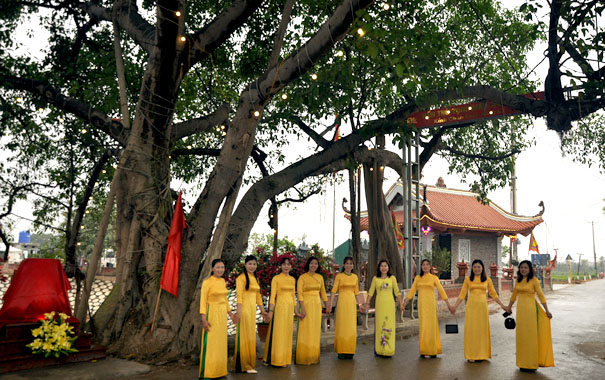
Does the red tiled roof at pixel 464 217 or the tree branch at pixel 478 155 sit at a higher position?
the tree branch at pixel 478 155

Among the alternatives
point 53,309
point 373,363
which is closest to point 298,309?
point 373,363

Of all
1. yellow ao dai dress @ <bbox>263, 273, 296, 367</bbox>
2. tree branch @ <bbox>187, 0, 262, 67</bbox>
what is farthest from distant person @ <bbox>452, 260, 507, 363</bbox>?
tree branch @ <bbox>187, 0, 262, 67</bbox>

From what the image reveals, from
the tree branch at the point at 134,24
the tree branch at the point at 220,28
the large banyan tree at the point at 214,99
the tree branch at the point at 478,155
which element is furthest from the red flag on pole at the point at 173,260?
the tree branch at the point at 478,155

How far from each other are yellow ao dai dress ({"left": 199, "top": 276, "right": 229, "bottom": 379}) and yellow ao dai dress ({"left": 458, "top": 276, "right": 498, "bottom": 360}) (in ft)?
11.8

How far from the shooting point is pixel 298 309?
728 cm

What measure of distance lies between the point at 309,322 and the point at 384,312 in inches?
53.1

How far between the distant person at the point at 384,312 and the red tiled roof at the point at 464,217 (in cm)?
1408

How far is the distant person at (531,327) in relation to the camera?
22.6 feet

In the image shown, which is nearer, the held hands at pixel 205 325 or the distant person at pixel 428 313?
the held hands at pixel 205 325

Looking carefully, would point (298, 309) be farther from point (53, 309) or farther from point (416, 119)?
point (416, 119)

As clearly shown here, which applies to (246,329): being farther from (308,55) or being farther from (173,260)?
(308,55)

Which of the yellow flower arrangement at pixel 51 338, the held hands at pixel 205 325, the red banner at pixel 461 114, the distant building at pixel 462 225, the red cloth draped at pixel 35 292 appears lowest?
the yellow flower arrangement at pixel 51 338

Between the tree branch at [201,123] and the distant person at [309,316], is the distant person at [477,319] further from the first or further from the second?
the tree branch at [201,123]

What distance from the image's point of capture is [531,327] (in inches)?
277
